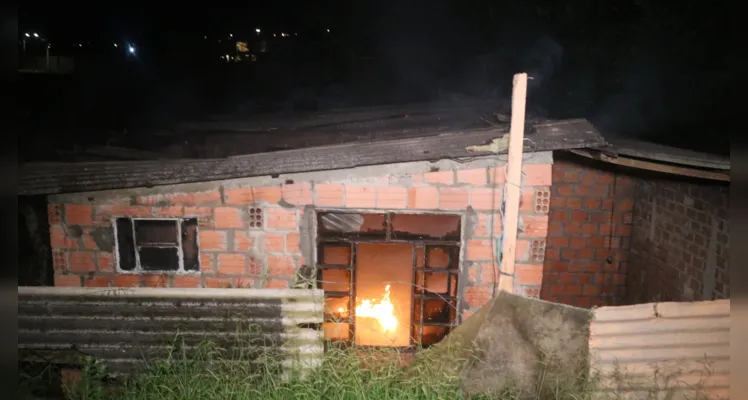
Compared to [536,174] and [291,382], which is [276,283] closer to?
[291,382]

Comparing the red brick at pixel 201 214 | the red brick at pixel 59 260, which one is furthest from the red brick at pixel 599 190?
the red brick at pixel 59 260

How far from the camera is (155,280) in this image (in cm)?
523

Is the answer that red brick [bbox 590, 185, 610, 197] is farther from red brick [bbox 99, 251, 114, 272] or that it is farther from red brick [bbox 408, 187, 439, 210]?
red brick [bbox 99, 251, 114, 272]

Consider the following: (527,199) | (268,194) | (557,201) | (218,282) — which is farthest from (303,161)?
(557,201)

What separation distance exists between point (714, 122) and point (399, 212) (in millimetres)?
7051

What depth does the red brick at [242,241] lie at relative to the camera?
509 centimetres

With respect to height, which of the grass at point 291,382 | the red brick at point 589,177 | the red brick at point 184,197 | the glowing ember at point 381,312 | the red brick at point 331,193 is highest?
the red brick at point 589,177

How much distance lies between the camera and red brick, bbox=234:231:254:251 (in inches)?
200

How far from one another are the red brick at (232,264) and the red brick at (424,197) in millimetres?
1963

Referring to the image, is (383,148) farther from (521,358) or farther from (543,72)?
(543,72)

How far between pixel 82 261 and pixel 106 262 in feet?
0.87

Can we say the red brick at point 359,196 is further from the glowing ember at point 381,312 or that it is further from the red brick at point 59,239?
the red brick at point 59,239

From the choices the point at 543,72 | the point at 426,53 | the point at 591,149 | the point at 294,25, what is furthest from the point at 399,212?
the point at 294,25

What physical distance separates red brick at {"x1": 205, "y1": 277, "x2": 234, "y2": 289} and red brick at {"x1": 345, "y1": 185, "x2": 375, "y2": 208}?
159cm
